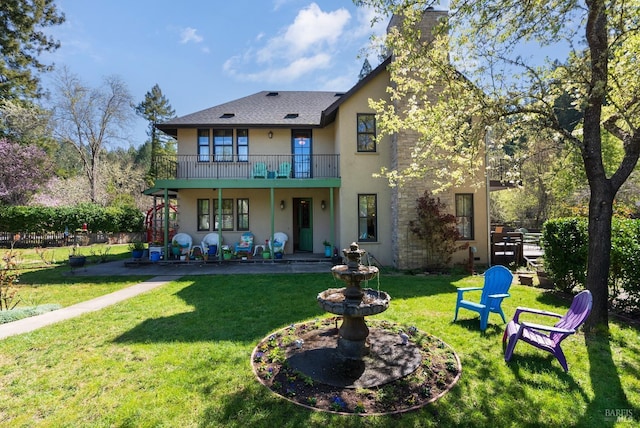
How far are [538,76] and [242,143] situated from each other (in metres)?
11.5

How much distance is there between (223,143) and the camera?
14.0 meters

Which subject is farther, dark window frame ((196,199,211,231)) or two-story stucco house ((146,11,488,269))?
dark window frame ((196,199,211,231))

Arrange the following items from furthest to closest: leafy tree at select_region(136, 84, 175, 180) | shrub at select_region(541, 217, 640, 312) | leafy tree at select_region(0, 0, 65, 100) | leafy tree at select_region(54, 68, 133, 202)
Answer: leafy tree at select_region(136, 84, 175, 180), leafy tree at select_region(54, 68, 133, 202), leafy tree at select_region(0, 0, 65, 100), shrub at select_region(541, 217, 640, 312)

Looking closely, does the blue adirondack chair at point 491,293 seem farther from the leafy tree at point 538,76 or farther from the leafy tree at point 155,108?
the leafy tree at point 155,108

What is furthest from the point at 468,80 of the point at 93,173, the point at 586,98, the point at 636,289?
the point at 93,173

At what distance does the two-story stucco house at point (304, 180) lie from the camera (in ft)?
38.4

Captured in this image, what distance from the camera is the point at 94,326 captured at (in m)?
5.59

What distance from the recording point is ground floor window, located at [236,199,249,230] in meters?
14.2

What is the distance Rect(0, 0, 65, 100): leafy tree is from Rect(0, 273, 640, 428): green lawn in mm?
20822

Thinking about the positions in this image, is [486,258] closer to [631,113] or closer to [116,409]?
[631,113]

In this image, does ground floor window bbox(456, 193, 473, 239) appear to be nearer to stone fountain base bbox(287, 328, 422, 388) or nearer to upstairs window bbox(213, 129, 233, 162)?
stone fountain base bbox(287, 328, 422, 388)

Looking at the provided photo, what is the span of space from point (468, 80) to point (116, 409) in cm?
740

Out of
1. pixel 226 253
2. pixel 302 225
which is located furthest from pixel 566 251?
pixel 226 253

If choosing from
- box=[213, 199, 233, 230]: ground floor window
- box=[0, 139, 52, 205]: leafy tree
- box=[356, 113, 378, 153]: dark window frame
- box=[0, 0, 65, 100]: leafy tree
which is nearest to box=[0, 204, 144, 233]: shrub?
box=[0, 139, 52, 205]: leafy tree
